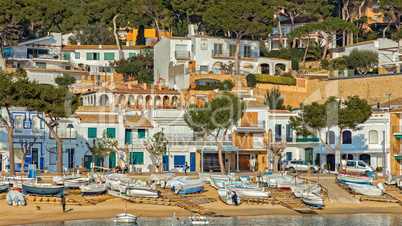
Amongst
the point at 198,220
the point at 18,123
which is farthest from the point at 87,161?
the point at 198,220

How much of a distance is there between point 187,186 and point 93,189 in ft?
22.6

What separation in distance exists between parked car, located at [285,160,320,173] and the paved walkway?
19.0ft

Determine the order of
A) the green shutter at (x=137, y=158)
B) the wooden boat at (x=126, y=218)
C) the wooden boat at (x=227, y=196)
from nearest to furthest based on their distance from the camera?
the wooden boat at (x=126, y=218) < the wooden boat at (x=227, y=196) < the green shutter at (x=137, y=158)

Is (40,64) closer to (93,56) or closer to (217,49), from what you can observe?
(93,56)

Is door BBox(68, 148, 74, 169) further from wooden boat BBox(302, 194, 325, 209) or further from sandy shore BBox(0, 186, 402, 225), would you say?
wooden boat BBox(302, 194, 325, 209)

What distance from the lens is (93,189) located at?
1775 inches

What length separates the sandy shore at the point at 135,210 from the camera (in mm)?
39375

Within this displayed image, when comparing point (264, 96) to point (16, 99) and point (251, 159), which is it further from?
point (16, 99)

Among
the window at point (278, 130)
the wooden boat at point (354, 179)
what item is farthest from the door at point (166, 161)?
the wooden boat at point (354, 179)

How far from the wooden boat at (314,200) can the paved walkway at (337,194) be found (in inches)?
111

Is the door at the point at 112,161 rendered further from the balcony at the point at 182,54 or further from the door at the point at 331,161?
the balcony at the point at 182,54

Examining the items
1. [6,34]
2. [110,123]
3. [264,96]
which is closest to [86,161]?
[110,123]

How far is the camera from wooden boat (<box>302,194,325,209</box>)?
4347 centimetres

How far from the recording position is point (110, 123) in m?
57.8
